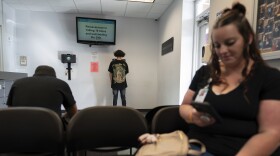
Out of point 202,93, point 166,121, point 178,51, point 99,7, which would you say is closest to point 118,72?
point 99,7

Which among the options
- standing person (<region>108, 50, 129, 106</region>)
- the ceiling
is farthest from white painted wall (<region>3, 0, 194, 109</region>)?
standing person (<region>108, 50, 129, 106</region>)

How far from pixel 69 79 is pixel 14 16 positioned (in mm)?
1952

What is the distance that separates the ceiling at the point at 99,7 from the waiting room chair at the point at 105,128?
3389 mm

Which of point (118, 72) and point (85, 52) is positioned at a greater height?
point (85, 52)

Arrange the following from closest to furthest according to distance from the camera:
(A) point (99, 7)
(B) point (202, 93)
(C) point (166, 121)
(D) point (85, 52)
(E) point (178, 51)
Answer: (B) point (202, 93) < (C) point (166, 121) < (E) point (178, 51) < (A) point (99, 7) < (D) point (85, 52)

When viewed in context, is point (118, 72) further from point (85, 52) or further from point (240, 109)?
point (240, 109)

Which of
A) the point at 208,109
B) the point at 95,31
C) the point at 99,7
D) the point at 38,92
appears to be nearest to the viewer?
the point at 208,109

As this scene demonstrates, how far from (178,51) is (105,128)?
2.73 metres

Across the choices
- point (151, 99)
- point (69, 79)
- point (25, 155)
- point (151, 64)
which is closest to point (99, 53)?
point (69, 79)

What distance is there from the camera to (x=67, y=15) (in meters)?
5.14

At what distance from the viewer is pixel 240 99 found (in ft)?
2.86

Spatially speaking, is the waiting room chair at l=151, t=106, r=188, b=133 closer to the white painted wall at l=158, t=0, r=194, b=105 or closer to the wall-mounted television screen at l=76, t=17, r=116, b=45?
the white painted wall at l=158, t=0, r=194, b=105

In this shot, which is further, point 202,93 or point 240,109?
point 202,93

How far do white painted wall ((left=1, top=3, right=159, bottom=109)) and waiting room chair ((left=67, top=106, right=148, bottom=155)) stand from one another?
406 cm
